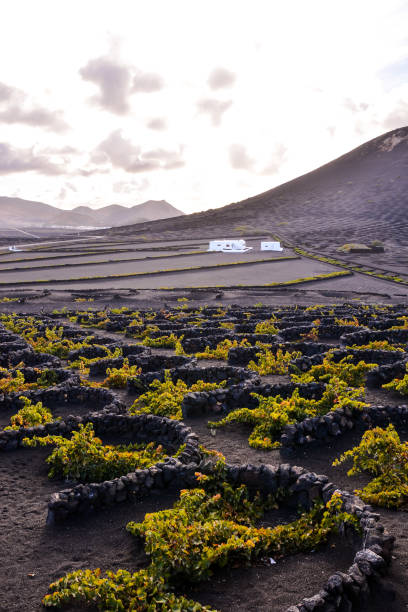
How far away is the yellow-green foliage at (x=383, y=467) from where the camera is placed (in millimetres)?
8266

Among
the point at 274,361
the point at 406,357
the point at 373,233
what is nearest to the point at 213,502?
the point at 274,361

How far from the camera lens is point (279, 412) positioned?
1237 cm

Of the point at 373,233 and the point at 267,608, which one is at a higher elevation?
the point at 373,233

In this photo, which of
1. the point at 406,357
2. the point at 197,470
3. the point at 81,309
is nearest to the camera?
the point at 197,470

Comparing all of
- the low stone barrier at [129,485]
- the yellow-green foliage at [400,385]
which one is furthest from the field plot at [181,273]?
the low stone barrier at [129,485]

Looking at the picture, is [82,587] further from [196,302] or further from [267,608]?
[196,302]

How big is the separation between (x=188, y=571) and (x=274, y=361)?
1204cm

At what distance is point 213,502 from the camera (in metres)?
8.41

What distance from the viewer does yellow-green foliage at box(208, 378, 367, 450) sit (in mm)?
11922

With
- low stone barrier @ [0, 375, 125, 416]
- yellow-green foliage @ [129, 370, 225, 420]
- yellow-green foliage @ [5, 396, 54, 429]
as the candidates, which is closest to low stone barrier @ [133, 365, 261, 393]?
yellow-green foliage @ [129, 370, 225, 420]

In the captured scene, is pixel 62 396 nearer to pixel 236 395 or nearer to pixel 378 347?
pixel 236 395

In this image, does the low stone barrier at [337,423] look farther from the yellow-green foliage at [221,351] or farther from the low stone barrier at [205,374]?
the yellow-green foliage at [221,351]

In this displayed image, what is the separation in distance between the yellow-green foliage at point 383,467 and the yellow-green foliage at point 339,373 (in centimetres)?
540

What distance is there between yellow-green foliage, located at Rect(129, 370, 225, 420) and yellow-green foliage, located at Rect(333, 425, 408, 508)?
201 inches
